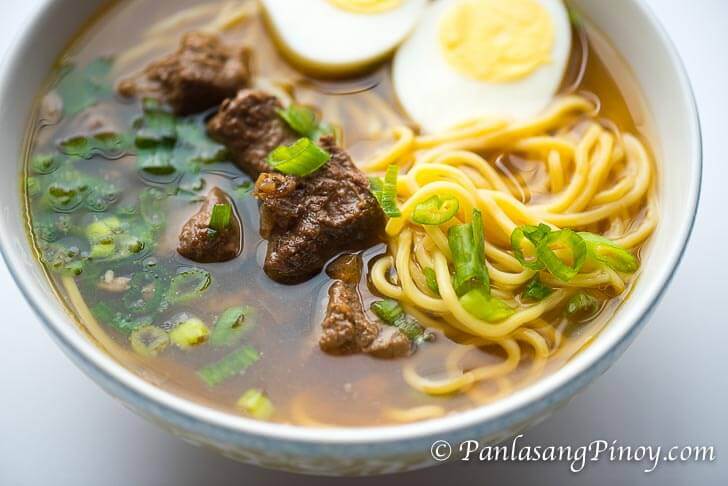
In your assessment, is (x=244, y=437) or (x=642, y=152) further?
(x=642, y=152)

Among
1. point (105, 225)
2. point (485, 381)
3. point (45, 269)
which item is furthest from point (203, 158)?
point (485, 381)

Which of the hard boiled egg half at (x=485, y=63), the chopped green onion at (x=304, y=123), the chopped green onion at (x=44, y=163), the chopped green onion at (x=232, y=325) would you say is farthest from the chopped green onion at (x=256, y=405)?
the hard boiled egg half at (x=485, y=63)

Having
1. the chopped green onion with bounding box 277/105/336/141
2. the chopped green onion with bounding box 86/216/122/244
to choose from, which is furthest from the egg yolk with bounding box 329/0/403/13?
the chopped green onion with bounding box 86/216/122/244

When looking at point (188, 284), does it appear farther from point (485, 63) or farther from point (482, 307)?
point (485, 63)

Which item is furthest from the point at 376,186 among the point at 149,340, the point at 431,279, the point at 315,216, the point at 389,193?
the point at 149,340

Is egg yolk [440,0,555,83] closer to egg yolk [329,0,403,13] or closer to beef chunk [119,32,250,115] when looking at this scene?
egg yolk [329,0,403,13]

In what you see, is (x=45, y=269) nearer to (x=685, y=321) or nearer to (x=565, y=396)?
(x=565, y=396)
